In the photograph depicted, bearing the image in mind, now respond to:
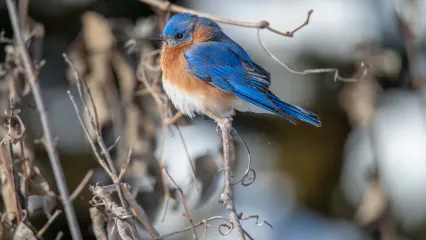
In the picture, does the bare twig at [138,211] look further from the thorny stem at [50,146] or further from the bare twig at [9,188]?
the bare twig at [9,188]

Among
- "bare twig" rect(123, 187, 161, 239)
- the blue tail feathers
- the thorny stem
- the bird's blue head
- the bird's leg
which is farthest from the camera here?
the bird's blue head

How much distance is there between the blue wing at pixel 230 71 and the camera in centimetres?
299

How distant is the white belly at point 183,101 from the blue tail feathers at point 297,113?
0.97 feet

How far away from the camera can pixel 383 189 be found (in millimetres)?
3812

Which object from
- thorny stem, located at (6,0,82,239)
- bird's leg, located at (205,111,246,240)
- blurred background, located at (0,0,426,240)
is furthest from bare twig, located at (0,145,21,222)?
blurred background, located at (0,0,426,240)

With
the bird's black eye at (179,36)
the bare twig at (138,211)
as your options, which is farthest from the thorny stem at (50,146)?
the bird's black eye at (179,36)

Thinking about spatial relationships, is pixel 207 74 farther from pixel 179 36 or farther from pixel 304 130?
pixel 304 130

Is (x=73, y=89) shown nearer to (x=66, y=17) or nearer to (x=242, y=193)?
(x=66, y=17)

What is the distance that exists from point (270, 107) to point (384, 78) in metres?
2.11

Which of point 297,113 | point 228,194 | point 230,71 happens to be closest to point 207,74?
point 230,71

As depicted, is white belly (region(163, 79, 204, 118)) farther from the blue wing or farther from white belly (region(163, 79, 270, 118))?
the blue wing

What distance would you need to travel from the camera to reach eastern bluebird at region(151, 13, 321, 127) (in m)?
2.97

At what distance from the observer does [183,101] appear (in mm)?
2934

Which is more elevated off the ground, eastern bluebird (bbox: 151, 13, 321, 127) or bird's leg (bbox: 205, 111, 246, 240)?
bird's leg (bbox: 205, 111, 246, 240)
